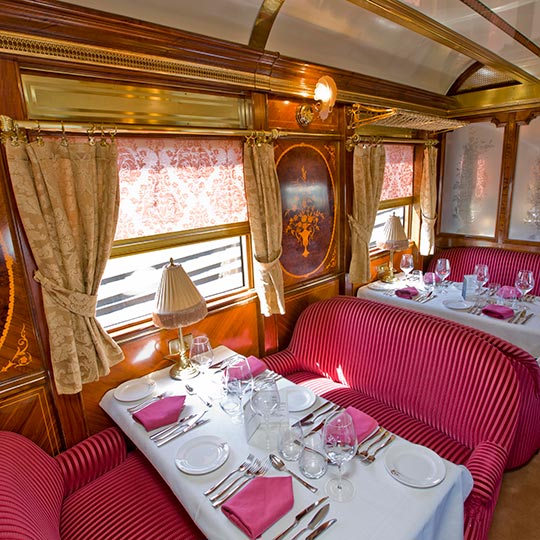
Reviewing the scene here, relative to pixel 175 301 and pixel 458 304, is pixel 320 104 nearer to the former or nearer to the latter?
pixel 175 301

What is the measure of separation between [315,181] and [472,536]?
8.01ft

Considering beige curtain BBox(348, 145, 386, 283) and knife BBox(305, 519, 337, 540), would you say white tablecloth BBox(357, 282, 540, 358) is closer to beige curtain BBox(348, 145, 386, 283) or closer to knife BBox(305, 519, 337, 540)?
beige curtain BBox(348, 145, 386, 283)

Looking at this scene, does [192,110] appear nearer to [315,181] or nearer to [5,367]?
[315,181]

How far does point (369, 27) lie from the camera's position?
270cm

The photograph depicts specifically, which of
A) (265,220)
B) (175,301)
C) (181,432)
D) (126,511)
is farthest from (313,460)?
(265,220)

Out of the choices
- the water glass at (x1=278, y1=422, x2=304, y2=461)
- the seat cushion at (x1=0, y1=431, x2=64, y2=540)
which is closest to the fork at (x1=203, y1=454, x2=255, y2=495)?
the water glass at (x1=278, y1=422, x2=304, y2=461)

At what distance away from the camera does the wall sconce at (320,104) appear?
8.35 feet

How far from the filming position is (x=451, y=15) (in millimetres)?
1933

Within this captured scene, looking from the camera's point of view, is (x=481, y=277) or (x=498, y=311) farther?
(x=481, y=277)

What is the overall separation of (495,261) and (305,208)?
2.48 meters

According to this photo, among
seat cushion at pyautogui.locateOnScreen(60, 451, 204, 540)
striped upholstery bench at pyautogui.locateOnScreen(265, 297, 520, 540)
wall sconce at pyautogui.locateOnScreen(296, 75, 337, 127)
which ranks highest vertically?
wall sconce at pyautogui.locateOnScreen(296, 75, 337, 127)

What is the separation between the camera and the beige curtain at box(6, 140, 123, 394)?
1659mm

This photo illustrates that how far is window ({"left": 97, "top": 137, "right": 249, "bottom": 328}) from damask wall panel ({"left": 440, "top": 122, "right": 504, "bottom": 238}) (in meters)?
3.09

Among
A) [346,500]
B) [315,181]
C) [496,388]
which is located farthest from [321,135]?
[346,500]
